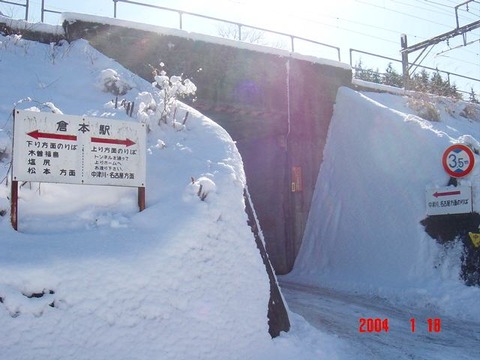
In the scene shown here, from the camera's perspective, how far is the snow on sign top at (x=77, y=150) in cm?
542

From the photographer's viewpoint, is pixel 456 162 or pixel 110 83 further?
pixel 456 162

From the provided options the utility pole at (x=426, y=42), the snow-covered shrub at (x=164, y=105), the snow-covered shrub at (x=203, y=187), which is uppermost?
the utility pole at (x=426, y=42)

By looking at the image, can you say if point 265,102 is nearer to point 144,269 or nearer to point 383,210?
point 383,210

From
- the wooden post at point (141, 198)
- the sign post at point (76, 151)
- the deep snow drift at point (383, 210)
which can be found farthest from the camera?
the deep snow drift at point (383, 210)

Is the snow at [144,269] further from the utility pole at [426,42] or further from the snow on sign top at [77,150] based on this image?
the utility pole at [426,42]

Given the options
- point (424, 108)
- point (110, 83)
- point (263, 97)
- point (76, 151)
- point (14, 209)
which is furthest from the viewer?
point (424, 108)

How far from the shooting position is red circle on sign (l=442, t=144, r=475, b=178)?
9.75 m

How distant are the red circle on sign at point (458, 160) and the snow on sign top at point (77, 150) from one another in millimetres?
6670

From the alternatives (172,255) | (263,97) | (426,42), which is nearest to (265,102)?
(263,97)

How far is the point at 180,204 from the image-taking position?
19.7 ft

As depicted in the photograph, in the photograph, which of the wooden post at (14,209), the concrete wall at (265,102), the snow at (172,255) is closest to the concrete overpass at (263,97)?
the concrete wall at (265,102)

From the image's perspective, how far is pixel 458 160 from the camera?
993cm

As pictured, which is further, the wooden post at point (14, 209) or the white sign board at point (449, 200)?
the white sign board at point (449, 200)

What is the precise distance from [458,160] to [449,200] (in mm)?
814
